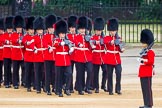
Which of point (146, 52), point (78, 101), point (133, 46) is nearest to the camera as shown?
point (146, 52)

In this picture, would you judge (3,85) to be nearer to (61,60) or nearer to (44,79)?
(44,79)

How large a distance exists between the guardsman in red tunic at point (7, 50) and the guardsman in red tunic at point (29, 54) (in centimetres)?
46

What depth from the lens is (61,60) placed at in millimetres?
16156

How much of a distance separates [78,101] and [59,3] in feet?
45.4

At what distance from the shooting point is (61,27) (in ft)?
53.3

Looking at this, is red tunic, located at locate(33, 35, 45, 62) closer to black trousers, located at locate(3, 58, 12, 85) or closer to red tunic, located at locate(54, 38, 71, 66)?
red tunic, located at locate(54, 38, 71, 66)

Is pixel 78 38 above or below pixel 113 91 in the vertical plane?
above

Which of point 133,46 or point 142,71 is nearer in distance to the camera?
point 142,71

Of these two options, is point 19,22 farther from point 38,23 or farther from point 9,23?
point 38,23

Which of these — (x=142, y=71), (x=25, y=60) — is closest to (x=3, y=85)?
(x=25, y=60)

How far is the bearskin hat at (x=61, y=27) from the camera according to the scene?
16.2 meters

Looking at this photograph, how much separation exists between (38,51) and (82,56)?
938mm

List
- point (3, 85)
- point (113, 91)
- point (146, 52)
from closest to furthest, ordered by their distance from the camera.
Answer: point (146, 52) → point (113, 91) → point (3, 85)

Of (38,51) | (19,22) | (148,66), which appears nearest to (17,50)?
(19,22)
